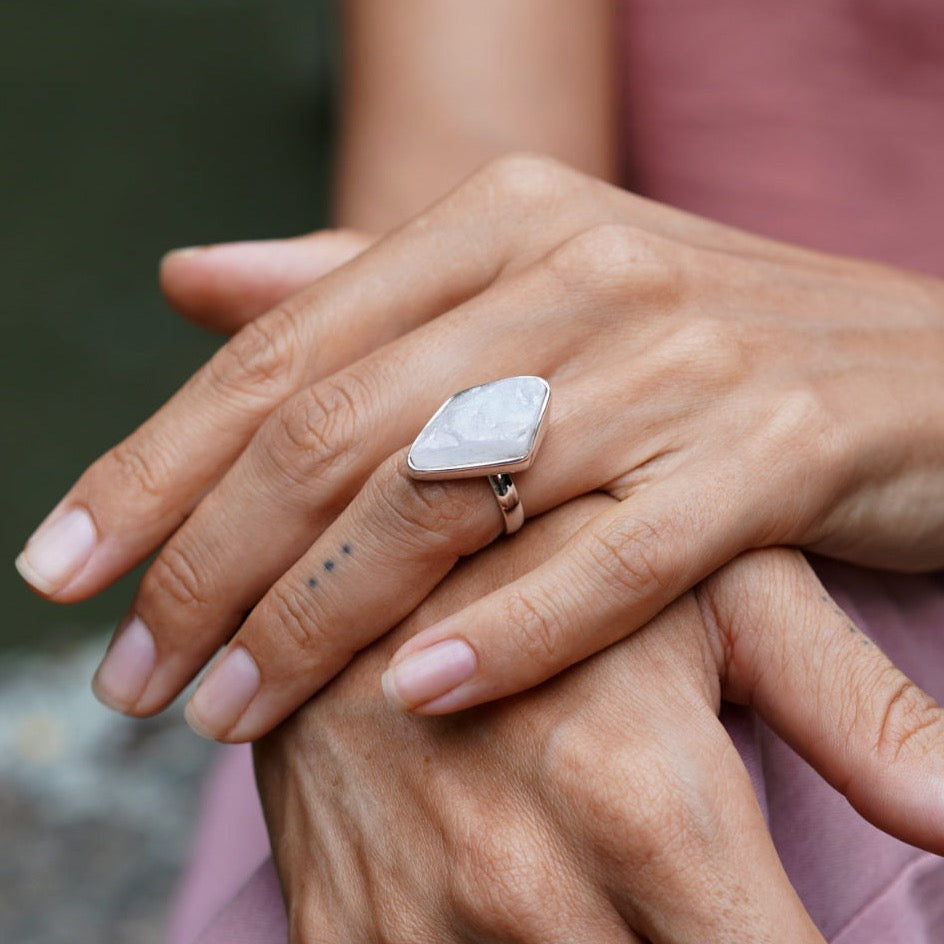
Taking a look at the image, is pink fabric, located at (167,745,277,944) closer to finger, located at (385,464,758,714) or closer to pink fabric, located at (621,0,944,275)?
finger, located at (385,464,758,714)

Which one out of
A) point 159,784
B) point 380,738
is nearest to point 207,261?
point 380,738

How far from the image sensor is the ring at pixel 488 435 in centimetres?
73

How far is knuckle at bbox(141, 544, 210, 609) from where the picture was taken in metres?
0.86

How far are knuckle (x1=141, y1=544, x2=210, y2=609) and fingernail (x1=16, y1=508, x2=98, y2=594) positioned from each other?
0.07 meters

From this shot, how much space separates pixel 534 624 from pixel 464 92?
32.8 inches

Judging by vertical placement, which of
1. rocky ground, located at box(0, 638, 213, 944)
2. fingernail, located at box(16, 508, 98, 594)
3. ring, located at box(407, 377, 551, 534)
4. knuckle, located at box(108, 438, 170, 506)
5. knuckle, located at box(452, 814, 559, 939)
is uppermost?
ring, located at box(407, 377, 551, 534)

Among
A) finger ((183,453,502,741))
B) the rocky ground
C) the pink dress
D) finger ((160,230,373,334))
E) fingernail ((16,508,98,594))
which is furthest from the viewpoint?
the rocky ground

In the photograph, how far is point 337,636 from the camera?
31.7 inches

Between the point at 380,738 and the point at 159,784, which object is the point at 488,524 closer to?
the point at 380,738

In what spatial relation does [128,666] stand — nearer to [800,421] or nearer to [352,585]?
[352,585]

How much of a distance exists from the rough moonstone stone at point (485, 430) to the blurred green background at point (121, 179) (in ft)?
4.57

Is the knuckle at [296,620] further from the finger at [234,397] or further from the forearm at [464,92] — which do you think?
the forearm at [464,92]

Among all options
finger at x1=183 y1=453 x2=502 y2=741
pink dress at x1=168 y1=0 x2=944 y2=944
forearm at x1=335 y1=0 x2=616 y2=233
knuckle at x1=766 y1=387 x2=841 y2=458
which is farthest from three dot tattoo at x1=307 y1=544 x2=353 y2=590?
forearm at x1=335 y1=0 x2=616 y2=233

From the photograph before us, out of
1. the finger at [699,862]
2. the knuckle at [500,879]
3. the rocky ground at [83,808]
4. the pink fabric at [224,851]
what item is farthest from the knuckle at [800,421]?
the rocky ground at [83,808]
